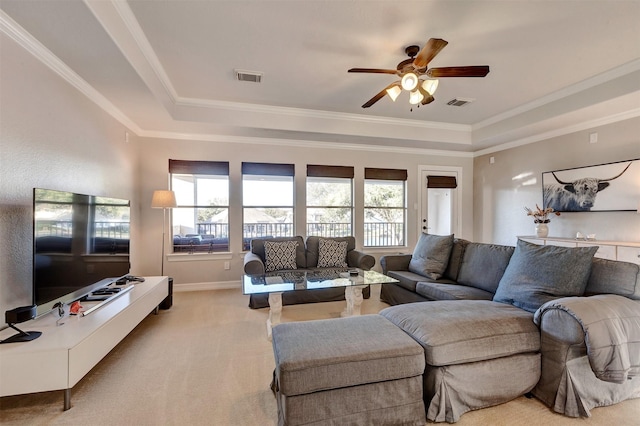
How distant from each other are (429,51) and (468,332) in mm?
2001

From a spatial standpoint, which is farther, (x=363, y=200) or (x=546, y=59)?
(x=363, y=200)

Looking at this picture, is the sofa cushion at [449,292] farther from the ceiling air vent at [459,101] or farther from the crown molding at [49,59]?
the crown molding at [49,59]

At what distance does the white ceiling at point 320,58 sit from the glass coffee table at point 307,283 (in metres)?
2.23

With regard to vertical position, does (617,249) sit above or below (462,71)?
below

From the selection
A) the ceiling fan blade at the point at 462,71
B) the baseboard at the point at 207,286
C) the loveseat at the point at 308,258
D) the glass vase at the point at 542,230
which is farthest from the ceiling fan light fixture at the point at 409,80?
the baseboard at the point at 207,286

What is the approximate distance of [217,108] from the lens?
13.2ft

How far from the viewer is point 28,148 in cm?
218

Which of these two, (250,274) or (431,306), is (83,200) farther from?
(431,306)

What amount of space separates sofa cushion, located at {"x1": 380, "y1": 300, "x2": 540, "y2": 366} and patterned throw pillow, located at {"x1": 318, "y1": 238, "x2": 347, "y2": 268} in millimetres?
2192

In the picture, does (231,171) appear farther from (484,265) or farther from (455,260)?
(484,265)

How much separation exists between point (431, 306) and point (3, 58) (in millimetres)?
3487

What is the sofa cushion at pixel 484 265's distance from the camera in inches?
110

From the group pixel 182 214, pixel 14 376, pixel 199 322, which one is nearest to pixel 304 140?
pixel 182 214

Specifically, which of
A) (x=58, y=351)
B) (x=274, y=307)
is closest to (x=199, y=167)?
(x=274, y=307)
